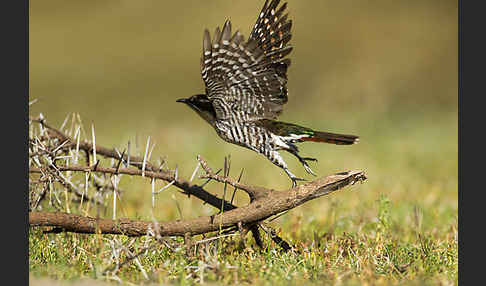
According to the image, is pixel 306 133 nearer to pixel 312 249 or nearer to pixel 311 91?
pixel 312 249

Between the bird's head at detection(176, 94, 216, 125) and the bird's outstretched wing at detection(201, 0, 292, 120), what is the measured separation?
0.38 feet

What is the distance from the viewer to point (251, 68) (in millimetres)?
4355

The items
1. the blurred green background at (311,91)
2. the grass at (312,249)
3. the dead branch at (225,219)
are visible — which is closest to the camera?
the grass at (312,249)

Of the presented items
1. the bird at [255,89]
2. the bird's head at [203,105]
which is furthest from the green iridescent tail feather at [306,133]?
the bird's head at [203,105]

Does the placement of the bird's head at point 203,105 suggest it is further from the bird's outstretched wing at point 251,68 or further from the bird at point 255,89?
the bird's outstretched wing at point 251,68

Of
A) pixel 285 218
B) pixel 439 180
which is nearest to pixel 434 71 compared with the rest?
pixel 439 180

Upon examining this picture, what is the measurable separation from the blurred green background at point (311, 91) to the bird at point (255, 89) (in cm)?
135

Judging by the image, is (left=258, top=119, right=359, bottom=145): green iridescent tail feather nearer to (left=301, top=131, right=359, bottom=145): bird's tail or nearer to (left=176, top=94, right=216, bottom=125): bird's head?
(left=301, top=131, right=359, bottom=145): bird's tail

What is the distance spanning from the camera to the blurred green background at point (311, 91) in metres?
7.95

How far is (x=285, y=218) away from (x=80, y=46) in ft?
53.0

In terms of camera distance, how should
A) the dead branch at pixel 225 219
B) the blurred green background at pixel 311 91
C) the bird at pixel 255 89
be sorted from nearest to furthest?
the dead branch at pixel 225 219
the bird at pixel 255 89
the blurred green background at pixel 311 91

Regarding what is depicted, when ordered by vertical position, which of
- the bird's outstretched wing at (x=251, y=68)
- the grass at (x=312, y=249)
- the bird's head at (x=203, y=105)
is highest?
the bird's outstretched wing at (x=251, y=68)

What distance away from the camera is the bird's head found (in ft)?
15.5

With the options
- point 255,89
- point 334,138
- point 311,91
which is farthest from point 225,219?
point 311,91
